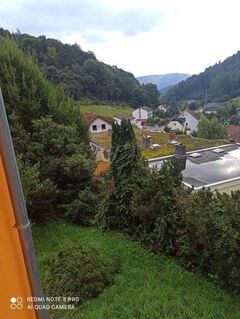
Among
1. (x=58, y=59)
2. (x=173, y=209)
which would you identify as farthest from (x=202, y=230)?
(x=58, y=59)

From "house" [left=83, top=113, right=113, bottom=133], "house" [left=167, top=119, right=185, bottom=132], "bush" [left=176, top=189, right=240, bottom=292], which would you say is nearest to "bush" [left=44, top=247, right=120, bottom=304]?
"bush" [left=176, top=189, right=240, bottom=292]

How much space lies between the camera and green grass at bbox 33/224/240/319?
533 cm

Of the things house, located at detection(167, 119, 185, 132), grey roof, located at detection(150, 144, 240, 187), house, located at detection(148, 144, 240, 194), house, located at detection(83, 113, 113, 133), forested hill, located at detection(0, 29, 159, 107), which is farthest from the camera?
house, located at detection(167, 119, 185, 132)

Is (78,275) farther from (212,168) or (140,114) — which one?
(140,114)

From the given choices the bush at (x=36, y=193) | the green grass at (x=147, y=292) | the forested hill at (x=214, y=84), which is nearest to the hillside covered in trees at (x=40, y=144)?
the bush at (x=36, y=193)

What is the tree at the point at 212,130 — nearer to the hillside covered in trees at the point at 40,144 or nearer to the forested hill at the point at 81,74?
the forested hill at the point at 81,74

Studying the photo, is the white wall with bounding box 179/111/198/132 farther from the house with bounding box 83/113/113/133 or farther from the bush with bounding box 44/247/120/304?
the bush with bounding box 44/247/120/304

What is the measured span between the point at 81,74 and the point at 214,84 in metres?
57.4

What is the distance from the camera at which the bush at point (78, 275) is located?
5.50m

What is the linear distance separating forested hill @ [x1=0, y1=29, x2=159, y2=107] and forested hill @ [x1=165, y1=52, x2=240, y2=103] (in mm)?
35209

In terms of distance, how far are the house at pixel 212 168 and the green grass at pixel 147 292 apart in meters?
2.84

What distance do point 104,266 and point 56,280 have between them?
1.15 metres

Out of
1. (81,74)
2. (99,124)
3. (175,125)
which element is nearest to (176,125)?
(175,125)

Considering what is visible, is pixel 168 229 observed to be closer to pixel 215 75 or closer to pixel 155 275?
pixel 155 275
